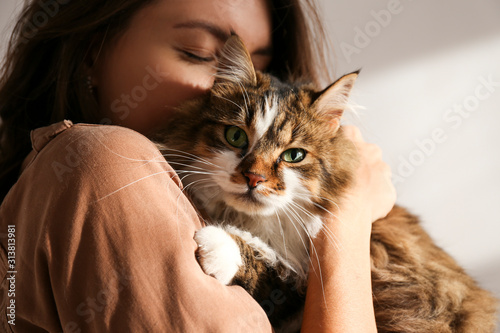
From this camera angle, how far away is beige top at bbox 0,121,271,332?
776 millimetres

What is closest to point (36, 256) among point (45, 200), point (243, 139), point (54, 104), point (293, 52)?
point (45, 200)

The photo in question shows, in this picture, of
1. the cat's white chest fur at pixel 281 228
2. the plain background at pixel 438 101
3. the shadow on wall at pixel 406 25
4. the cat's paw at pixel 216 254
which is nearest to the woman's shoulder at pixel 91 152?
the cat's paw at pixel 216 254

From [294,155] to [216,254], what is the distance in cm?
42

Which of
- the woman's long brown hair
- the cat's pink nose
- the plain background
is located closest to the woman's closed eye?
the woman's long brown hair

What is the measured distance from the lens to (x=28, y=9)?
1.52 metres

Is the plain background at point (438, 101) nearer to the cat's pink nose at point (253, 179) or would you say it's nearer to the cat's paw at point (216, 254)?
the cat's pink nose at point (253, 179)

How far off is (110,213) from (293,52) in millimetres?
1241

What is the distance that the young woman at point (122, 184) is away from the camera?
789mm

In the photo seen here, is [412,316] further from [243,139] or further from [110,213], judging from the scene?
[110,213]

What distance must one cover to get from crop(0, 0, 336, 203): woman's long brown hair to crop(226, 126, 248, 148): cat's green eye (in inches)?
20.8

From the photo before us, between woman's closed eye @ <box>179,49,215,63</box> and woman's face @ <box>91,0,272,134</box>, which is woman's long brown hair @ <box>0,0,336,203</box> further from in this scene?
woman's closed eye @ <box>179,49,215,63</box>

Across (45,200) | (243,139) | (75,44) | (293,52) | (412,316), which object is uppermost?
(293,52)

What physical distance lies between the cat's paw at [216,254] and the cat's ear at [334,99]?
0.53 meters

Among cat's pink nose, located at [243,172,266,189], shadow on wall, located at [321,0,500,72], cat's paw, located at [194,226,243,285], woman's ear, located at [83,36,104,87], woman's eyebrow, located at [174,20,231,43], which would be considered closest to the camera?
cat's paw, located at [194,226,243,285]
